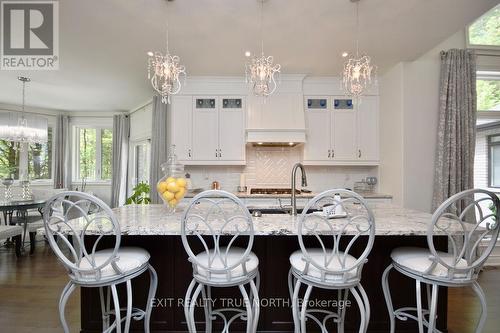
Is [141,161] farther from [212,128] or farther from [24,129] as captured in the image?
[212,128]

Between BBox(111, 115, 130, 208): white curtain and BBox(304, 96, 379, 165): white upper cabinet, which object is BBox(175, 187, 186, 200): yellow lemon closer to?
BBox(304, 96, 379, 165): white upper cabinet

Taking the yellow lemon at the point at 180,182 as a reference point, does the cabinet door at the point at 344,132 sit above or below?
above

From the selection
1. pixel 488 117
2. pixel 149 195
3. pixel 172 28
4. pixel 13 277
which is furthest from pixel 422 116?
pixel 13 277

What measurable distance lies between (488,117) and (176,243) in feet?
14.3

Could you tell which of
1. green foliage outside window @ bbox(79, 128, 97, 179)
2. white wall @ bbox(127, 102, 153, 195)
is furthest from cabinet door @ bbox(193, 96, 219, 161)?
green foliage outside window @ bbox(79, 128, 97, 179)

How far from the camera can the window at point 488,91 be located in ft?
10.7

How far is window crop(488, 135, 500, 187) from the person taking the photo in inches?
132

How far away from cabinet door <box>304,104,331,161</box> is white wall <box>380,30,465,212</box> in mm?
976

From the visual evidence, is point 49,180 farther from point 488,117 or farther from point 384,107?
point 488,117

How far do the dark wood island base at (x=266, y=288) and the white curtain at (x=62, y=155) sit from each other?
4.92 m

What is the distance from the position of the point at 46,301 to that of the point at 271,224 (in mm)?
2409

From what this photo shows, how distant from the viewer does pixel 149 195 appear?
13.8 ft

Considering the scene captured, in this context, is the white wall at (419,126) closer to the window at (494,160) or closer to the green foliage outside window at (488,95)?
the green foliage outside window at (488,95)

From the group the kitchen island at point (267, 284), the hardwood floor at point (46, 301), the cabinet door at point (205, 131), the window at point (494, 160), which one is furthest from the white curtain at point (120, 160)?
the window at point (494, 160)
